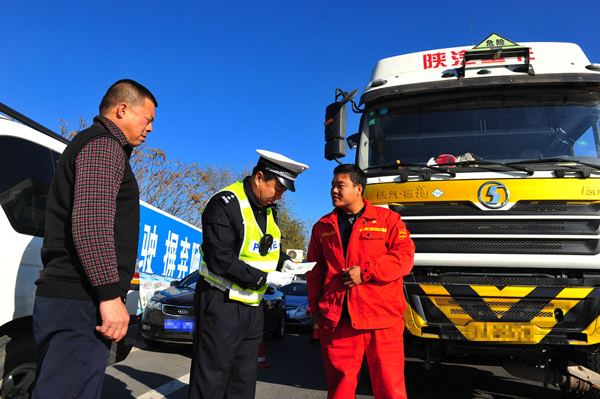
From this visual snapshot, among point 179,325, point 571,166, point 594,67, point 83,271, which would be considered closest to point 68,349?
point 83,271

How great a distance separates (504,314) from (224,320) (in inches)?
90.3

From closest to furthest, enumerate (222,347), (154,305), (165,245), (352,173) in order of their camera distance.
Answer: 1. (222,347)
2. (352,173)
3. (154,305)
4. (165,245)

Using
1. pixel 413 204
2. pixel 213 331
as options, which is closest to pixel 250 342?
pixel 213 331

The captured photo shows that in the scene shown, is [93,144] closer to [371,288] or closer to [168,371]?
[371,288]

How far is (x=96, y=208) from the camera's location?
188 centimetres

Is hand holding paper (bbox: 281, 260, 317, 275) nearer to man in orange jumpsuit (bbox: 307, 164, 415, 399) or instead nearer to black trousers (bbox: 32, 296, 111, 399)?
man in orange jumpsuit (bbox: 307, 164, 415, 399)

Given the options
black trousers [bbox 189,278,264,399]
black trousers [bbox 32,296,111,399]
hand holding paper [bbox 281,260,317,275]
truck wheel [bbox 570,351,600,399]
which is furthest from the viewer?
truck wheel [bbox 570,351,600,399]

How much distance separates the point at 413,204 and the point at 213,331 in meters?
2.16

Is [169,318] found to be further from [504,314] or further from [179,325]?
[504,314]

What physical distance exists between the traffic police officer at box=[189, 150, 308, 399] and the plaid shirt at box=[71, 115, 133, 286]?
0.79 m

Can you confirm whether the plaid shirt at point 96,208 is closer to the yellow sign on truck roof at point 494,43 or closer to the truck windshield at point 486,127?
the truck windshield at point 486,127

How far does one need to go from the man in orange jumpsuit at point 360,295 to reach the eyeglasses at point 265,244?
25.4 inches

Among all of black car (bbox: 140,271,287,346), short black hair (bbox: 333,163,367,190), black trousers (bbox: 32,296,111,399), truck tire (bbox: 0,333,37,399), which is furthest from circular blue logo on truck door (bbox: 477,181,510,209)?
black car (bbox: 140,271,287,346)

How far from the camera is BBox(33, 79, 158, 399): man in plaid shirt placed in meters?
1.85
